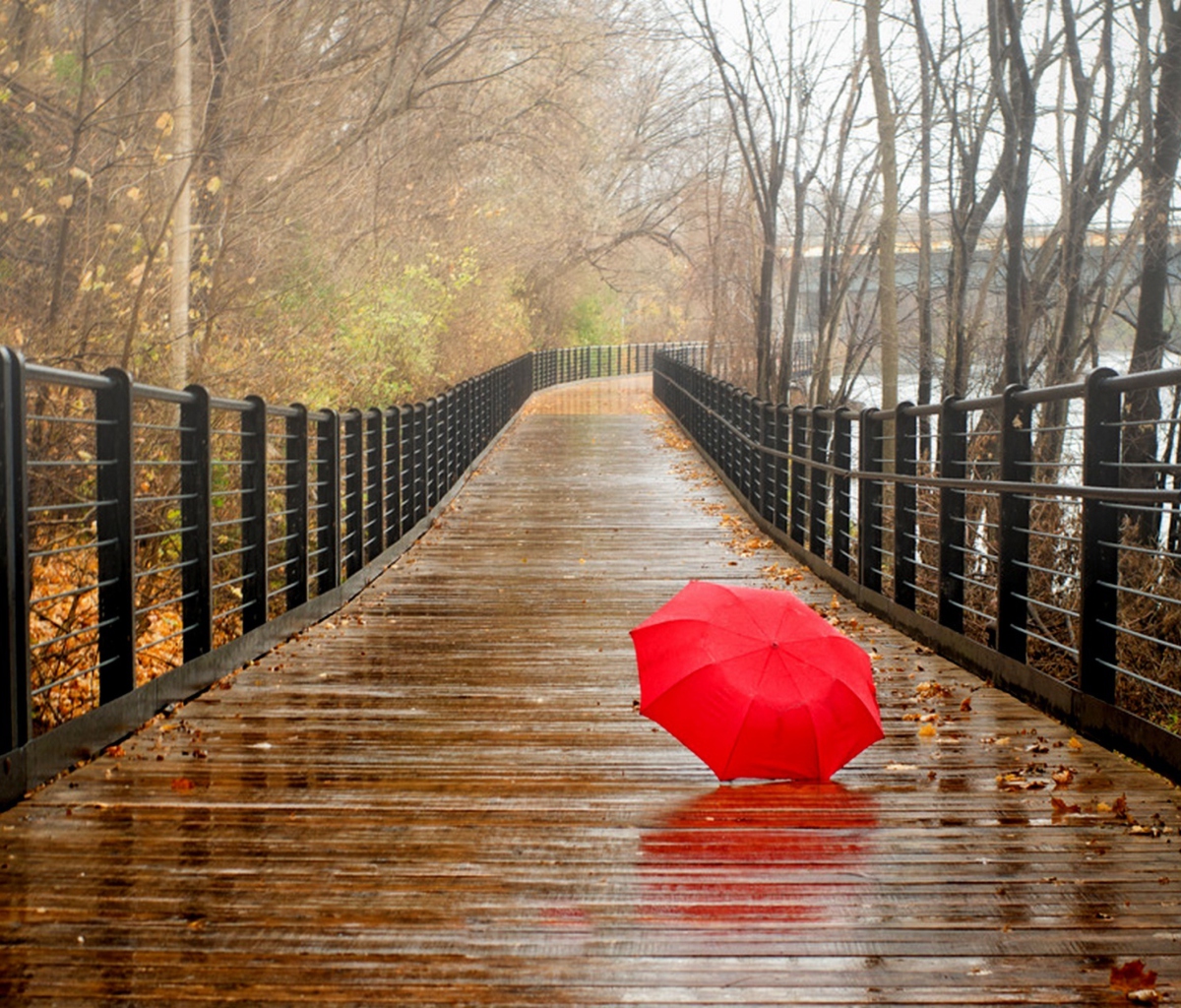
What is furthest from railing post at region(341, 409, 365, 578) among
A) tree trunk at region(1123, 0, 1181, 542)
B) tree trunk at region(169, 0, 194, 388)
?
tree trunk at region(1123, 0, 1181, 542)

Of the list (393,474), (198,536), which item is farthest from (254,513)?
(393,474)

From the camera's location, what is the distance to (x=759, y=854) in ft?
14.3

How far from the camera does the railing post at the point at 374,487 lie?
40.5ft

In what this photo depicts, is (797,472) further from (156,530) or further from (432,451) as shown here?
(156,530)

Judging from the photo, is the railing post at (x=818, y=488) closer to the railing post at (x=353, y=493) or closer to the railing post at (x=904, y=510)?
the railing post at (x=904, y=510)

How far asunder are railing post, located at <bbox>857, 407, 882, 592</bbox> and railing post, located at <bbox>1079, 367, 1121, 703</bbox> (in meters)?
4.43

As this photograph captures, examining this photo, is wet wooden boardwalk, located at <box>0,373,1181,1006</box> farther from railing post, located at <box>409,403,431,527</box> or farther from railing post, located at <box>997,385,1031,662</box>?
railing post, located at <box>409,403,431,527</box>

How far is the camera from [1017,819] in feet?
15.5

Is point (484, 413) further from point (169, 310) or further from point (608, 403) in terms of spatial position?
point (608, 403)

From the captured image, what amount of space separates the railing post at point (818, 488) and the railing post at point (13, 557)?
8.29 m

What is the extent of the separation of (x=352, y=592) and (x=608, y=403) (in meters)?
31.7

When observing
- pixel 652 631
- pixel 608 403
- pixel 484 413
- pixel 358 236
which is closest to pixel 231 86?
pixel 358 236

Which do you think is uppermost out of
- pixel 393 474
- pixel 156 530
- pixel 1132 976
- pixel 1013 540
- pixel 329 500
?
pixel 393 474

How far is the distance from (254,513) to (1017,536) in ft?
13.6
